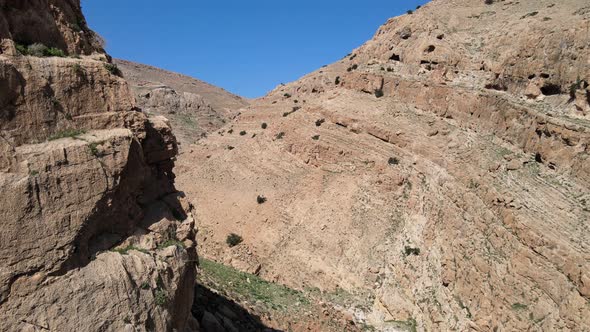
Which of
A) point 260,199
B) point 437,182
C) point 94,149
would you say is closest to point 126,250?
point 94,149

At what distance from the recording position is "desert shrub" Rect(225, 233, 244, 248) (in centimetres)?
2739

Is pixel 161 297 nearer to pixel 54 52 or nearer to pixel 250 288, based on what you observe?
pixel 54 52

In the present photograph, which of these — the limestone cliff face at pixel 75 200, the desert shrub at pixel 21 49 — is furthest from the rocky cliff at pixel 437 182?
the desert shrub at pixel 21 49

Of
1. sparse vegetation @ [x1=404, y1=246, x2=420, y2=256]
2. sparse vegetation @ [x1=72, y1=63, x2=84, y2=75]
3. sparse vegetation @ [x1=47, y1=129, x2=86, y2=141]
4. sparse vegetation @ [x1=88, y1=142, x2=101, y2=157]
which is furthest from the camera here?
sparse vegetation @ [x1=404, y1=246, x2=420, y2=256]

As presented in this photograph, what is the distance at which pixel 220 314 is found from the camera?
17047 millimetres

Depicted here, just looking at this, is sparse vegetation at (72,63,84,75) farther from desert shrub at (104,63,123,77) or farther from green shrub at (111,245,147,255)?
green shrub at (111,245,147,255)

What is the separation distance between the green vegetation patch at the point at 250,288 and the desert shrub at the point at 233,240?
2893 mm

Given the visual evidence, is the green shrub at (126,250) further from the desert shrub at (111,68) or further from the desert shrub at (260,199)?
the desert shrub at (260,199)

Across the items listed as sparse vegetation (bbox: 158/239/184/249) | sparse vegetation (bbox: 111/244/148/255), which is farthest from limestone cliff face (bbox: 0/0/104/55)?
sparse vegetation (bbox: 158/239/184/249)

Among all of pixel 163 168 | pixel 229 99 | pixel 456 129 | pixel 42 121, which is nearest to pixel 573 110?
pixel 456 129

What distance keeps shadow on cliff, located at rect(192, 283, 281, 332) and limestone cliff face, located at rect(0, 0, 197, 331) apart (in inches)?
145

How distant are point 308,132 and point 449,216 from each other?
536 inches

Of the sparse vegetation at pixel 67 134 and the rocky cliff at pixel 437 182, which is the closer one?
the sparse vegetation at pixel 67 134

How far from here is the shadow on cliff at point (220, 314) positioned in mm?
15616
